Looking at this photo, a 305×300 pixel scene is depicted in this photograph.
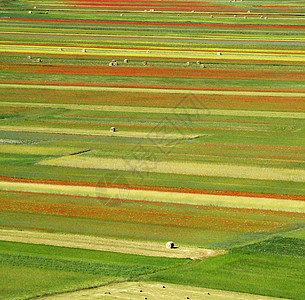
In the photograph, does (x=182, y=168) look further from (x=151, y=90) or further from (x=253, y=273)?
(x=151, y=90)

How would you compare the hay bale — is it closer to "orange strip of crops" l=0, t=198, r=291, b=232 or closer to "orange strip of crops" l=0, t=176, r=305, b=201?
"orange strip of crops" l=0, t=198, r=291, b=232

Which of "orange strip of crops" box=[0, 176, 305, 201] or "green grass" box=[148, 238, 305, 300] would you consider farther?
"orange strip of crops" box=[0, 176, 305, 201]

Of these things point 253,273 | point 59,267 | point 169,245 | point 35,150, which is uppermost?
point 35,150

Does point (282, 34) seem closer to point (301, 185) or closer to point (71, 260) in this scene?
point (301, 185)

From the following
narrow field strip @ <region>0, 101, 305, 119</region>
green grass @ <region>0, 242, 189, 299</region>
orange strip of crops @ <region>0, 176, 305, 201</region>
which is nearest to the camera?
green grass @ <region>0, 242, 189, 299</region>

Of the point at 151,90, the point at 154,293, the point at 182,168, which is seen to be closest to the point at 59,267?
the point at 154,293

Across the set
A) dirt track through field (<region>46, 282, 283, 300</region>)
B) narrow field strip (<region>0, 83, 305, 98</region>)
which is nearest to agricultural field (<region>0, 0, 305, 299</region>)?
dirt track through field (<region>46, 282, 283, 300</region>)
